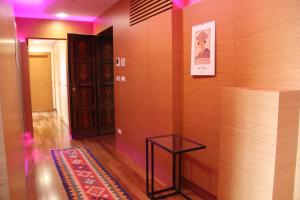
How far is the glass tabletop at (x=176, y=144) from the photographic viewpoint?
2.30m

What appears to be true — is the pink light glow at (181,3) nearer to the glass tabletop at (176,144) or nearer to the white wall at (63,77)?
the glass tabletop at (176,144)

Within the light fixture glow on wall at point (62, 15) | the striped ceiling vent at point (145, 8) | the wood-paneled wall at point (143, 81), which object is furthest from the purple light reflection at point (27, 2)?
the striped ceiling vent at point (145, 8)

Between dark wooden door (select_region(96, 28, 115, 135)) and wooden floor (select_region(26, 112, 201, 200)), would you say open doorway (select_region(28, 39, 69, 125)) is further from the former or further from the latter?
dark wooden door (select_region(96, 28, 115, 135))

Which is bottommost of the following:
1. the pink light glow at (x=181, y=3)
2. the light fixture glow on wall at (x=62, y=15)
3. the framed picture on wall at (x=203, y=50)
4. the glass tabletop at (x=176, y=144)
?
the glass tabletop at (x=176, y=144)

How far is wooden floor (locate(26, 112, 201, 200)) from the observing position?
284cm

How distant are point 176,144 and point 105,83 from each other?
3491 mm

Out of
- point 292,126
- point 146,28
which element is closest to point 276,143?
point 292,126

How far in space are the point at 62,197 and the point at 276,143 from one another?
7.72 ft

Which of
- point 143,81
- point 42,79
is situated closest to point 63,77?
point 42,79

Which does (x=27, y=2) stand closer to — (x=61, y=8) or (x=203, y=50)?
(x=61, y=8)

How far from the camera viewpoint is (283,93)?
142 centimetres

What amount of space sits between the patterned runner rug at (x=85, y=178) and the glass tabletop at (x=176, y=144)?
2.56 ft

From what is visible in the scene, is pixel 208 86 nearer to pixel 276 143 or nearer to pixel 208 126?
pixel 208 126

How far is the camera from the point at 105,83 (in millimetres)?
5570
